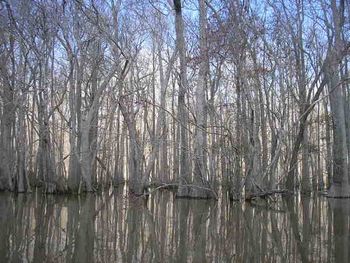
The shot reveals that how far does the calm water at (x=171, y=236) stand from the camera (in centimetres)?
579

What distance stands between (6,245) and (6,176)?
1384cm

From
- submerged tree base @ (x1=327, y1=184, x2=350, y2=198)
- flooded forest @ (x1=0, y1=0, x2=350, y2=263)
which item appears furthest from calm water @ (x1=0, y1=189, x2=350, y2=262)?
submerged tree base @ (x1=327, y1=184, x2=350, y2=198)

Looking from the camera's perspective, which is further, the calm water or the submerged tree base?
the submerged tree base

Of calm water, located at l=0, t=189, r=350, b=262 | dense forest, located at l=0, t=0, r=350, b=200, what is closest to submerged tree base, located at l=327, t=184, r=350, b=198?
dense forest, located at l=0, t=0, r=350, b=200

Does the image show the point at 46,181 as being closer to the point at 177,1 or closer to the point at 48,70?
the point at 48,70

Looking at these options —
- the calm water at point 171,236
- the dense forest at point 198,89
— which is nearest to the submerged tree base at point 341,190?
the dense forest at point 198,89

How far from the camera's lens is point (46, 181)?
1825 centimetres

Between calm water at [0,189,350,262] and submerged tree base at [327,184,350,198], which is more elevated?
submerged tree base at [327,184,350,198]

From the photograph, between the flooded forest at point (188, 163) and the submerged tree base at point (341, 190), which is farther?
the submerged tree base at point (341, 190)

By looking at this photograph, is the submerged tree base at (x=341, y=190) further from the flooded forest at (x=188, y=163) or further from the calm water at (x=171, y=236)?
the calm water at (x=171, y=236)

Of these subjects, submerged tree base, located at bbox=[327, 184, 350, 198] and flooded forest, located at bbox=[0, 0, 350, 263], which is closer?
flooded forest, located at bbox=[0, 0, 350, 263]

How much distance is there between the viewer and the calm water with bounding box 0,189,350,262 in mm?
5789

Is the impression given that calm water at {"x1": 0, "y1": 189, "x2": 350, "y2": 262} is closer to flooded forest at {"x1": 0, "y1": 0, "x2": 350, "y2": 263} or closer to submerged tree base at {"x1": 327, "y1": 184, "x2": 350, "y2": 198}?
flooded forest at {"x1": 0, "y1": 0, "x2": 350, "y2": 263}

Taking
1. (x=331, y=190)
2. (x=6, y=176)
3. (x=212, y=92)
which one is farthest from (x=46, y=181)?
(x=331, y=190)
